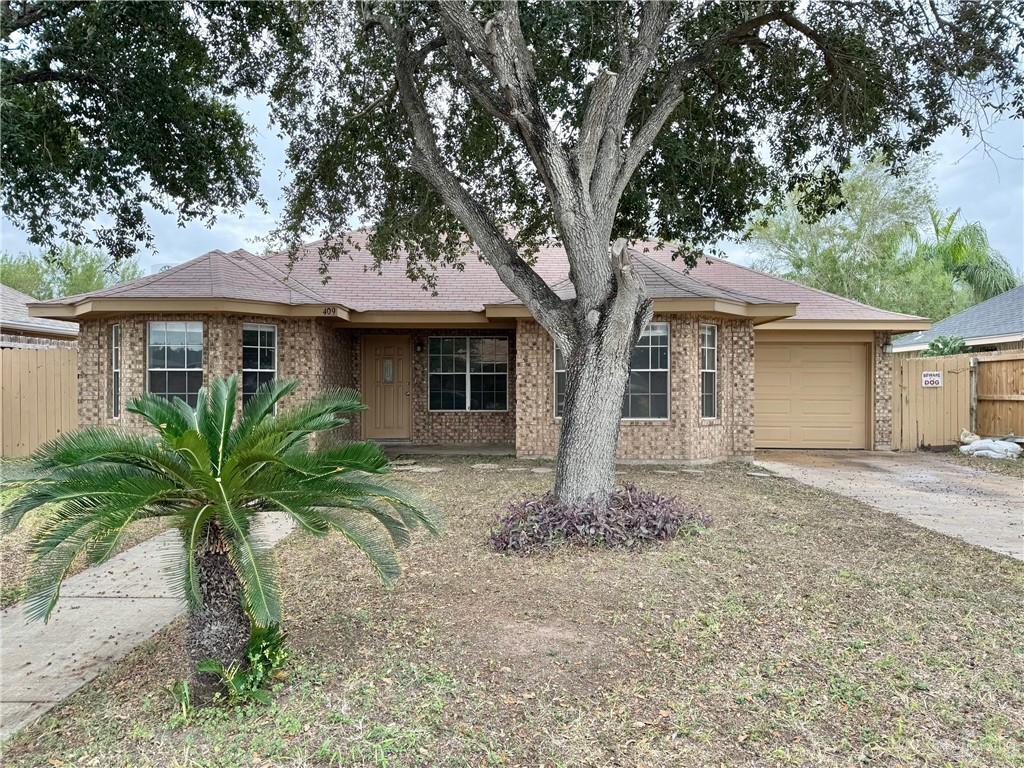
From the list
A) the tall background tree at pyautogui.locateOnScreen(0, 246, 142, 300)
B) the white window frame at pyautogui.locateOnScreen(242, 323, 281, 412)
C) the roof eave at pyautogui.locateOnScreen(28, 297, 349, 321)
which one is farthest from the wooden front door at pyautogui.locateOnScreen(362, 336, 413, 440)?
the tall background tree at pyautogui.locateOnScreen(0, 246, 142, 300)

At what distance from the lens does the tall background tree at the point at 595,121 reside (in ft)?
20.5

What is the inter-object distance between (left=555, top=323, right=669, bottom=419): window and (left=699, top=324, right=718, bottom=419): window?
663mm

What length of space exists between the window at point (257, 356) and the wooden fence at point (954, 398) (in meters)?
11.8

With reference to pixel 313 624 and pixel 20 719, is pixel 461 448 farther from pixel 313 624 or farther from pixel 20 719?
pixel 20 719

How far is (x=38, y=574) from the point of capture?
2.98 meters

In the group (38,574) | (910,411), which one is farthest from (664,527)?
(910,411)

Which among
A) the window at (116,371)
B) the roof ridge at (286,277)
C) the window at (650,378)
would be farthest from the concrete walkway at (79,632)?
the window at (650,378)

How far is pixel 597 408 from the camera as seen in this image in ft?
20.2

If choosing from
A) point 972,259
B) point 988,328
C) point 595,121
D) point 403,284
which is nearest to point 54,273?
point 403,284

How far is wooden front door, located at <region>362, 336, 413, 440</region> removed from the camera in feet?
45.5

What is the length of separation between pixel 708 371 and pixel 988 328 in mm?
9769

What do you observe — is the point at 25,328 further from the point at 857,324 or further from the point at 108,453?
the point at 857,324

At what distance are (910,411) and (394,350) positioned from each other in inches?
417

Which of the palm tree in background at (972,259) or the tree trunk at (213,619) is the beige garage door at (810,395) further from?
the palm tree in background at (972,259)
